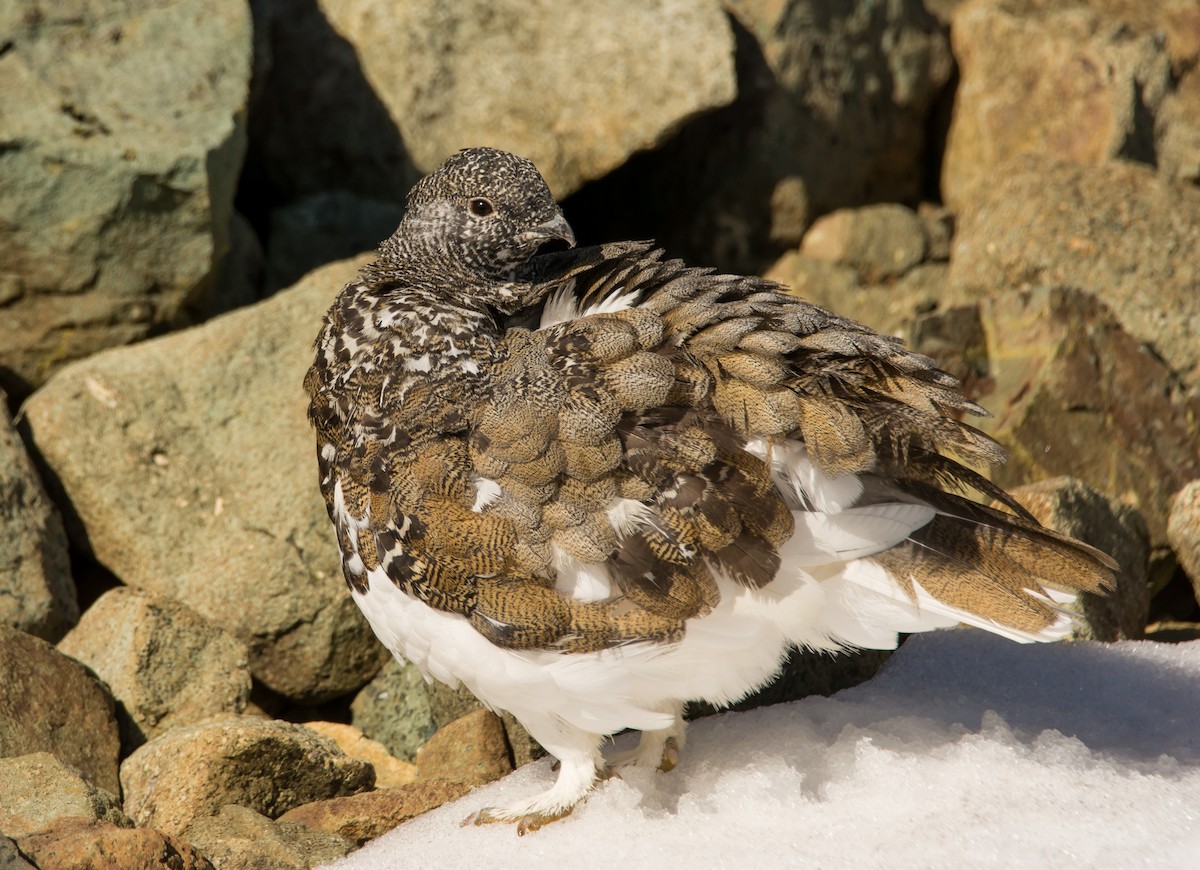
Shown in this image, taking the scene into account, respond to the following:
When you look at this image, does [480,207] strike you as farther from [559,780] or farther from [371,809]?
[371,809]

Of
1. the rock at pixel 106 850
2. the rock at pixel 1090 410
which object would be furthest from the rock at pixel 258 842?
the rock at pixel 1090 410

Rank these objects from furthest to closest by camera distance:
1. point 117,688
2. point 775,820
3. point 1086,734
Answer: point 117,688 → point 1086,734 → point 775,820

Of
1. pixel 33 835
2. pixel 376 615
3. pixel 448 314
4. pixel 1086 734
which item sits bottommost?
pixel 1086 734

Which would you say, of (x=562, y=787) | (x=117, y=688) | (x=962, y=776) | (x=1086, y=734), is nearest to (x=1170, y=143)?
(x=1086, y=734)

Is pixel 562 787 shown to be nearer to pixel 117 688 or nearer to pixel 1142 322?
pixel 117 688

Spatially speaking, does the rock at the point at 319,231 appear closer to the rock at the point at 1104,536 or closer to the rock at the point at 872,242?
the rock at the point at 872,242

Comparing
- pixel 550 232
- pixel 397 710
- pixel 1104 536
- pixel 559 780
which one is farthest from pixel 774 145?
pixel 559 780
